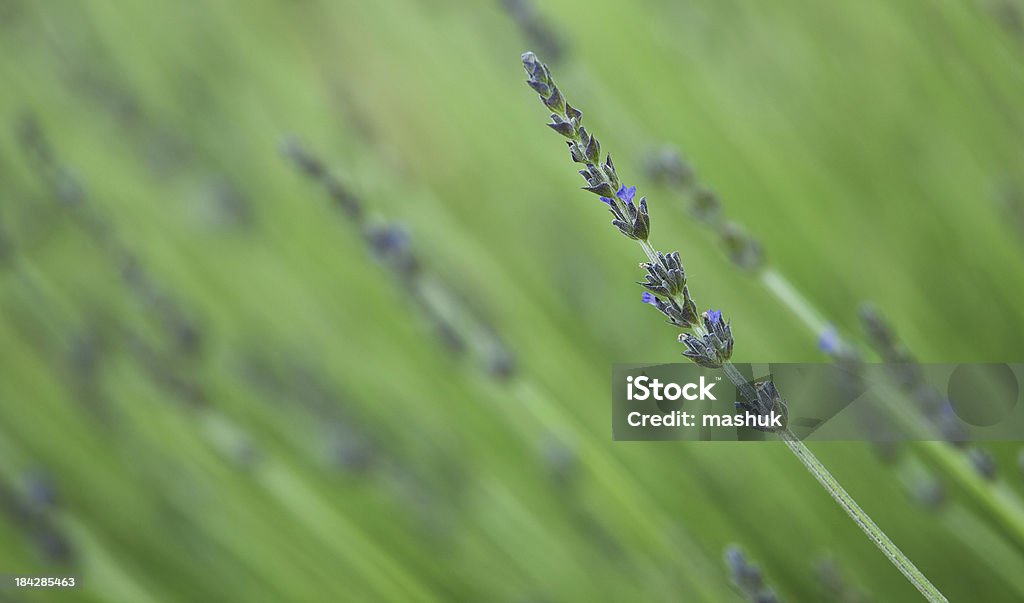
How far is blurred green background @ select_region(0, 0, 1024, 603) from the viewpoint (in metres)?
0.91

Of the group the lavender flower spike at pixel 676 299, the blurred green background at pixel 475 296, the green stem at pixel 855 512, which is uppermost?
the blurred green background at pixel 475 296

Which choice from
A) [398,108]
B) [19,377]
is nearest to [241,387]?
[19,377]

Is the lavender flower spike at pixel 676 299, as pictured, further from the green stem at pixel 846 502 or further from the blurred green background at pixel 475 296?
the blurred green background at pixel 475 296

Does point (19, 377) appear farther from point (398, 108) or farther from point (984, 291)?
point (984, 291)

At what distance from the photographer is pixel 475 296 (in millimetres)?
1254

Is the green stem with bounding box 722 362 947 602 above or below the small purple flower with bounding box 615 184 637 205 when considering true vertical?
below

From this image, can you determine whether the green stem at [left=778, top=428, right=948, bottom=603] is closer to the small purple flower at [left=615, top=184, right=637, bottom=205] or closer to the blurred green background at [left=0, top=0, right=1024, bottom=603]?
the small purple flower at [left=615, top=184, right=637, bottom=205]

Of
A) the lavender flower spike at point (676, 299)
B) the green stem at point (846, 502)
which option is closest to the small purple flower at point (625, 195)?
the lavender flower spike at point (676, 299)

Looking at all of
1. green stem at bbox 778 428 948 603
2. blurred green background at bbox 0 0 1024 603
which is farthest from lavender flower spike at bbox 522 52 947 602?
blurred green background at bbox 0 0 1024 603

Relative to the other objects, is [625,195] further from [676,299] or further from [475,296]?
[475,296]

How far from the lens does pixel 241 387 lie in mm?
1238

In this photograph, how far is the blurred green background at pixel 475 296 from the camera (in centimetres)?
91

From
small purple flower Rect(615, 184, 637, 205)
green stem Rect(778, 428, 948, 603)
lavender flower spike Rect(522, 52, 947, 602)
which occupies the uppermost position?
small purple flower Rect(615, 184, 637, 205)

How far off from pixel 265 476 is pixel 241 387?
380mm
